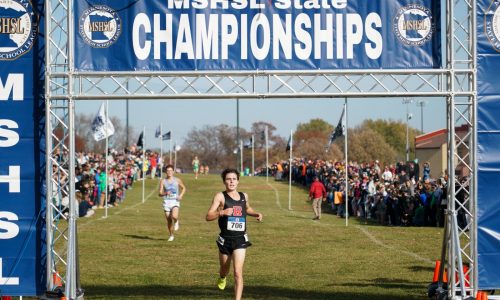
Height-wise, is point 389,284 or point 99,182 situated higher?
point 99,182

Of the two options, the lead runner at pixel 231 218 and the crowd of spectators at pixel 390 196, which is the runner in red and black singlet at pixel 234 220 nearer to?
the lead runner at pixel 231 218

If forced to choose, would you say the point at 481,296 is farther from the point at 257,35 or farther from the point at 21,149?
the point at 21,149

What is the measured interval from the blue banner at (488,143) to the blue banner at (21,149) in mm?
6949

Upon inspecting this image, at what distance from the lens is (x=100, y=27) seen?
→ 15.5 metres

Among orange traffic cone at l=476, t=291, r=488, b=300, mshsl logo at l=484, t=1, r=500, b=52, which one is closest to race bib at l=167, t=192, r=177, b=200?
mshsl logo at l=484, t=1, r=500, b=52

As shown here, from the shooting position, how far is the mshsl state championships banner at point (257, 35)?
15.4m

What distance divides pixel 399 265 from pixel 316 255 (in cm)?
278

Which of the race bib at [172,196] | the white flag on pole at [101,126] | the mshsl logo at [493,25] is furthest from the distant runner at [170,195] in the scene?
the white flag on pole at [101,126]

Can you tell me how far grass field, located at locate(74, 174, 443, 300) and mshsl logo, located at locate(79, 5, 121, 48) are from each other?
4258 mm

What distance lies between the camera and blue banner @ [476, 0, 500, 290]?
599 inches

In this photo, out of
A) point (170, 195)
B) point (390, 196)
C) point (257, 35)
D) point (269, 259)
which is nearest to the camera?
point (257, 35)

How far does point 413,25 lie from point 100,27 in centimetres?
504

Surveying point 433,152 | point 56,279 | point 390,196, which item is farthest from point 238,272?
point 433,152

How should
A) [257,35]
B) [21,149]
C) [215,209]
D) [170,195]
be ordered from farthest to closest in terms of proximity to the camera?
[170,195], [257,35], [21,149], [215,209]
